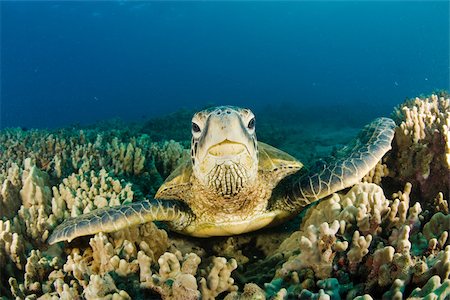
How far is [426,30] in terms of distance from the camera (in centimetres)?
9962

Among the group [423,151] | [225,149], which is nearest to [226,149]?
[225,149]

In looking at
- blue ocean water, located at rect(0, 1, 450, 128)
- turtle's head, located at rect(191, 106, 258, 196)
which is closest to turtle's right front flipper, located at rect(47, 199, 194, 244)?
turtle's head, located at rect(191, 106, 258, 196)

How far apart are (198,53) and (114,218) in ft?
354

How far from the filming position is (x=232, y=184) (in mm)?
2492

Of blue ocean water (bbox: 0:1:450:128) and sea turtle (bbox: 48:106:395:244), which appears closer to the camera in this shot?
sea turtle (bbox: 48:106:395:244)

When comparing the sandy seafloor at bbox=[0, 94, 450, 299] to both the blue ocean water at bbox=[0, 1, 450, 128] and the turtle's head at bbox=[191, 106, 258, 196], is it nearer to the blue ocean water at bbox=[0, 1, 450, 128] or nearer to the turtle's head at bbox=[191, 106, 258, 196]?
the turtle's head at bbox=[191, 106, 258, 196]

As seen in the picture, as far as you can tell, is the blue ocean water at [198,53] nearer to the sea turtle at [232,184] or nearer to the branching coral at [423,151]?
the sea turtle at [232,184]

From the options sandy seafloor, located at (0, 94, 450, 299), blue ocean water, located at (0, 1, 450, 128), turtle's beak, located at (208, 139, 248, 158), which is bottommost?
sandy seafloor, located at (0, 94, 450, 299)

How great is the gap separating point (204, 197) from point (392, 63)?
3562 inches

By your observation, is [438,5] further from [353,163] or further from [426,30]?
[353,163]

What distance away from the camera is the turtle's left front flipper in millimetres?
2574

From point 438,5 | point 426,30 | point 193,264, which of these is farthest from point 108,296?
point 426,30

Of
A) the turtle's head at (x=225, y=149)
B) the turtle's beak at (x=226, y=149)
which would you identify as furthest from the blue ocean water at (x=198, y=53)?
the turtle's beak at (x=226, y=149)

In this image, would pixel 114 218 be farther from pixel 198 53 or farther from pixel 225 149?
pixel 198 53
